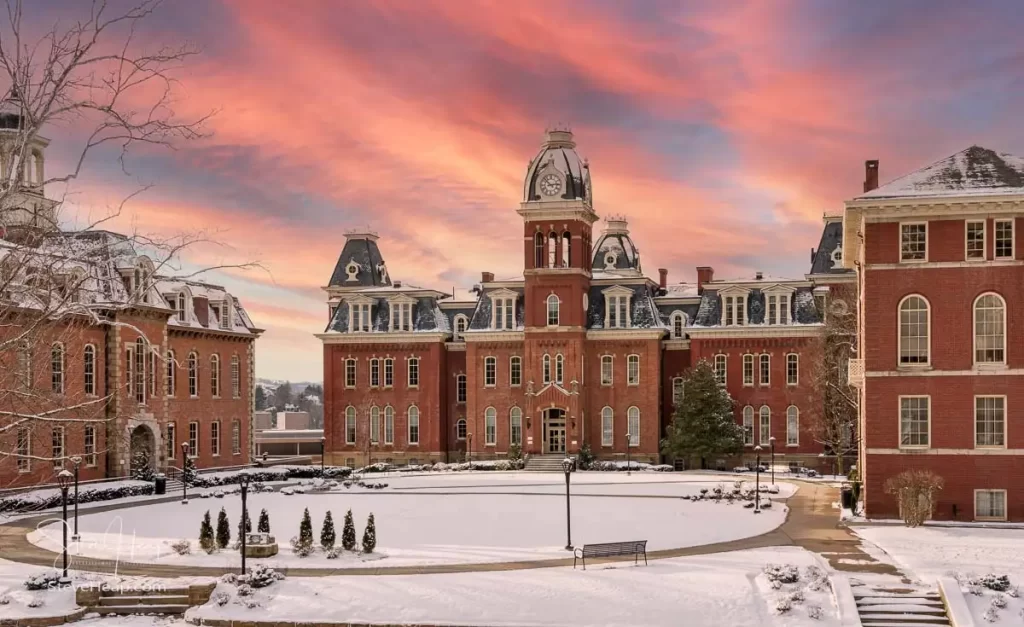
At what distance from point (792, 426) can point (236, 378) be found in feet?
108

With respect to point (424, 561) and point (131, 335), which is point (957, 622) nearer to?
point (424, 561)

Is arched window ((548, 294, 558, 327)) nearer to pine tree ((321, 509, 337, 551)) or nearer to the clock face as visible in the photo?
the clock face

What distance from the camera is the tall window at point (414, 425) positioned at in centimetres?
7031

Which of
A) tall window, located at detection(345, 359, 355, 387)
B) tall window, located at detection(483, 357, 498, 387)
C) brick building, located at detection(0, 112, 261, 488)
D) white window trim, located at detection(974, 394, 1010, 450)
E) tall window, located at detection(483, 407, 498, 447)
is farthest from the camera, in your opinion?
tall window, located at detection(345, 359, 355, 387)

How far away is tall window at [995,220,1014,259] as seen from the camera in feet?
113

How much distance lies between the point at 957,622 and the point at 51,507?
109 feet

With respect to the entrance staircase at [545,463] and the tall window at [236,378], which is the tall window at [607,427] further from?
the tall window at [236,378]

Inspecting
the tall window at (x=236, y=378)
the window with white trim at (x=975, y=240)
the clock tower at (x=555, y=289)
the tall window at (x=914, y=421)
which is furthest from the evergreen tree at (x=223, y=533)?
the clock tower at (x=555, y=289)

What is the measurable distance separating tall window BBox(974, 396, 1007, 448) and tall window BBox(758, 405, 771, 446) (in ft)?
100

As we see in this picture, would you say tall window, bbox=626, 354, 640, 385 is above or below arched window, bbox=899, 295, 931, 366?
below

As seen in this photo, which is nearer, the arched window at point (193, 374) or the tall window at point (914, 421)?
the tall window at point (914, 421)

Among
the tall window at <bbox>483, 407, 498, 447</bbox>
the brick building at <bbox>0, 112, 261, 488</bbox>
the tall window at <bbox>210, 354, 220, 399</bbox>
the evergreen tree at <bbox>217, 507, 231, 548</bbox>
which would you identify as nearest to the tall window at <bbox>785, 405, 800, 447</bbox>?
the tall window at <bbox>483, 407, 498, 447</bbox>

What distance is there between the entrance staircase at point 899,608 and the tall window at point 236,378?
46.2m

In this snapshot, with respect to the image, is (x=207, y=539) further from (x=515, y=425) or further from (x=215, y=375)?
(x=515, y=425)
